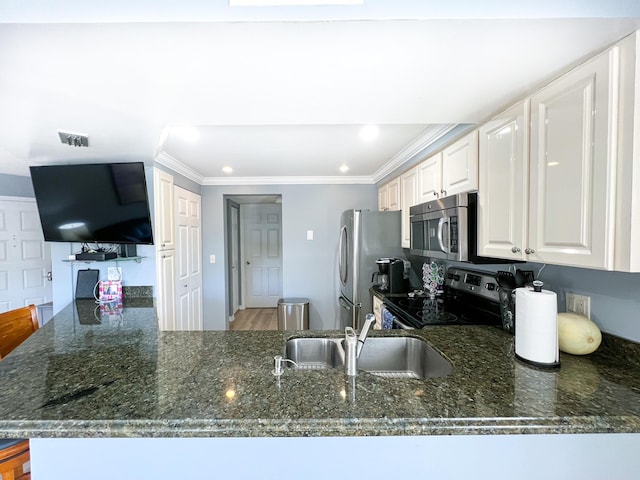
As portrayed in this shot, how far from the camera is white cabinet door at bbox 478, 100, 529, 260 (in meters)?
1.27

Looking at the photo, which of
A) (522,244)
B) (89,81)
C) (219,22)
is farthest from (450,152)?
(89,81)

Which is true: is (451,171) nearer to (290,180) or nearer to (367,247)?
(367,247)

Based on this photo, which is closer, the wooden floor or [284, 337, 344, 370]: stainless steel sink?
[284, 337, 344, 370]: stainless steel sink

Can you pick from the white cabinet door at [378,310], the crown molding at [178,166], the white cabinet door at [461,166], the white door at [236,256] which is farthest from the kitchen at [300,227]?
the white cabinet door at [461,166]

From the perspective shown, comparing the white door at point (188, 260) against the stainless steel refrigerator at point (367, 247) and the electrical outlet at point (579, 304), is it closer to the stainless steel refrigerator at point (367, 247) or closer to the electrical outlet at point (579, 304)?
the stainless steel refrigerator at point (367, 247)

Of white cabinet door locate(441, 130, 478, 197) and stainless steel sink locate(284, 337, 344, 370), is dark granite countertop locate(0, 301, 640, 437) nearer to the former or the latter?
stainless steel sink locate(284, 337, 344, 370)

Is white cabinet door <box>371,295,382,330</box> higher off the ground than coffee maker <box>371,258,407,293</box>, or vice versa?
coffee maker <box>371,258,407,293</box>

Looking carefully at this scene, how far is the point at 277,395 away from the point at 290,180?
3132 mm

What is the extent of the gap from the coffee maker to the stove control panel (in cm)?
41

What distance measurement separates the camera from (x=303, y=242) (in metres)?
3.84

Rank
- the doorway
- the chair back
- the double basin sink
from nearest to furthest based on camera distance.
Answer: the double basin sink
the chair back
the doorway

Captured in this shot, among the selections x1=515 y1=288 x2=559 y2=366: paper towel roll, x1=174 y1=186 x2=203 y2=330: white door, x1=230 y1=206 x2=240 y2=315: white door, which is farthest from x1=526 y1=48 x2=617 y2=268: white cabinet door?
x1=230 y1=206 x2=240 y2=315: white door

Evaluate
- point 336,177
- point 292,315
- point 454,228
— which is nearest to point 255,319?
point 292,315

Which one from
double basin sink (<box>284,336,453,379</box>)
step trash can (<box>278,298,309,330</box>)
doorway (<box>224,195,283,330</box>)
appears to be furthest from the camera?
doorway (<box>224,195,283,330</box>)
